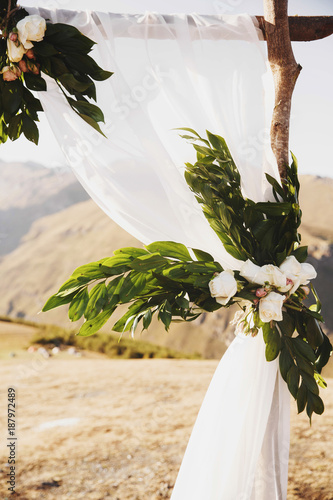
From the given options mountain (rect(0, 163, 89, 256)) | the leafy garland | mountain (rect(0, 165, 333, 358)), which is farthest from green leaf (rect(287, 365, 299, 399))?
mountain (rect(0, 163, 89, 256))

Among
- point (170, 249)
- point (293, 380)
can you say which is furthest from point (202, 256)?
point (293, 380)

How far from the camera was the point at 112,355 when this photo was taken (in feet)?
12.5

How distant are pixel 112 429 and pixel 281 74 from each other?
87.9 inches

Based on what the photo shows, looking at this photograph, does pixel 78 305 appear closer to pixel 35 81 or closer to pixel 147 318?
pixel 147 318

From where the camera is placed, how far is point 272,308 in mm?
1076

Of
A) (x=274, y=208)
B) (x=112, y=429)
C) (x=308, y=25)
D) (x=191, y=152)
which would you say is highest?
(x=308, y=25)

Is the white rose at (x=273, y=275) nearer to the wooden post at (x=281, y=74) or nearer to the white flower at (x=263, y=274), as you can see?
the white flower at (x=263, y=274)

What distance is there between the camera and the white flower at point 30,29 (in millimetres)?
1063

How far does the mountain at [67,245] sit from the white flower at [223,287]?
289 centimetres

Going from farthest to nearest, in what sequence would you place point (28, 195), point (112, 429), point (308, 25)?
1. point (28, 195)
2. point (112, 429)
3. point (308, 25)

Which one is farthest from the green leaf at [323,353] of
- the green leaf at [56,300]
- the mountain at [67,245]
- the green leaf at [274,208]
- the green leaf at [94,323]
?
the mountain at [67,245]

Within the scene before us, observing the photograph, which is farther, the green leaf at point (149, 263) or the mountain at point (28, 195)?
the mountain at point (28, 195)

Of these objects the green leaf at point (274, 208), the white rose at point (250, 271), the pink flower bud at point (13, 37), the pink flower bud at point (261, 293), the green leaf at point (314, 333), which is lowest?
the green leaf at point (314, 333)

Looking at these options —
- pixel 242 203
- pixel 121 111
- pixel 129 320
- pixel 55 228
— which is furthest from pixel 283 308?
pixel 55 228
